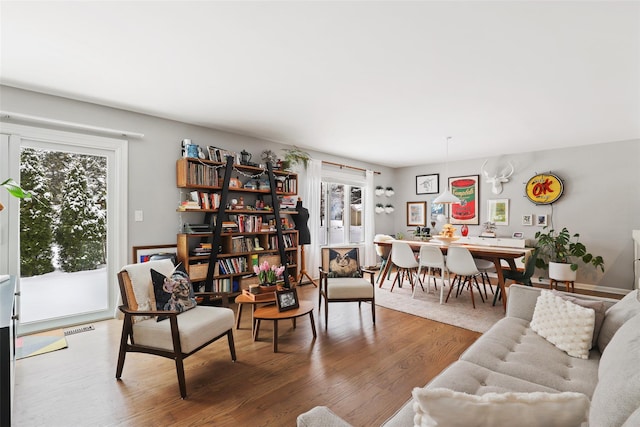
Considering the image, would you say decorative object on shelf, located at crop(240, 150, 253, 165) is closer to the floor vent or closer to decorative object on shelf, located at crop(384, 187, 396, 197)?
the floor vent

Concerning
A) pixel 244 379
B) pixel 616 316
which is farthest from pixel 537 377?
pixel 244 379

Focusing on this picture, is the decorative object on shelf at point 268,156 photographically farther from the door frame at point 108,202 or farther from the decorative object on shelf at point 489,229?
the decorative object on shelf at point 489,229

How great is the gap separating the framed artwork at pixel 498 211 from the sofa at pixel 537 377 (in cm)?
409

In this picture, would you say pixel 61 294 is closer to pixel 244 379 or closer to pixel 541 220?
pixel 244 379

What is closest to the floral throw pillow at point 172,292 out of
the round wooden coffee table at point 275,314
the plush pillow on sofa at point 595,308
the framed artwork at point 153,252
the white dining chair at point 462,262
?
the round wooden coffee table at point 275,314

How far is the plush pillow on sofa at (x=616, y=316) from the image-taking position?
1.68 m

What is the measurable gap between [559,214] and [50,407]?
689 centimetres

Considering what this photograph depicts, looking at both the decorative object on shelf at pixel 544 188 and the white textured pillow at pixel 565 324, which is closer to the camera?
the white textured pillow at pixel 565 324

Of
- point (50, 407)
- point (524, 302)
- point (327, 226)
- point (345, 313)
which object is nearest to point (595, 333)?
point (524, 302)

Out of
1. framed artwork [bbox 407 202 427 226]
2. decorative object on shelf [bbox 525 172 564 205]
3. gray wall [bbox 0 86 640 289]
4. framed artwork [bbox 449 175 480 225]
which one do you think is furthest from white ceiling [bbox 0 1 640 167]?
framed artwork [bbox 407 202 427 226]

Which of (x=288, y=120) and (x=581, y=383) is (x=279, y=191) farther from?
(x=581, y=383)

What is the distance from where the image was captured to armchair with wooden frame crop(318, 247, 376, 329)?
10.8 ft

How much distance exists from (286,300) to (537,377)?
1926mm

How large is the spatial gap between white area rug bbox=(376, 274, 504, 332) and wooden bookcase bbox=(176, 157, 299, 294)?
5.13ft
